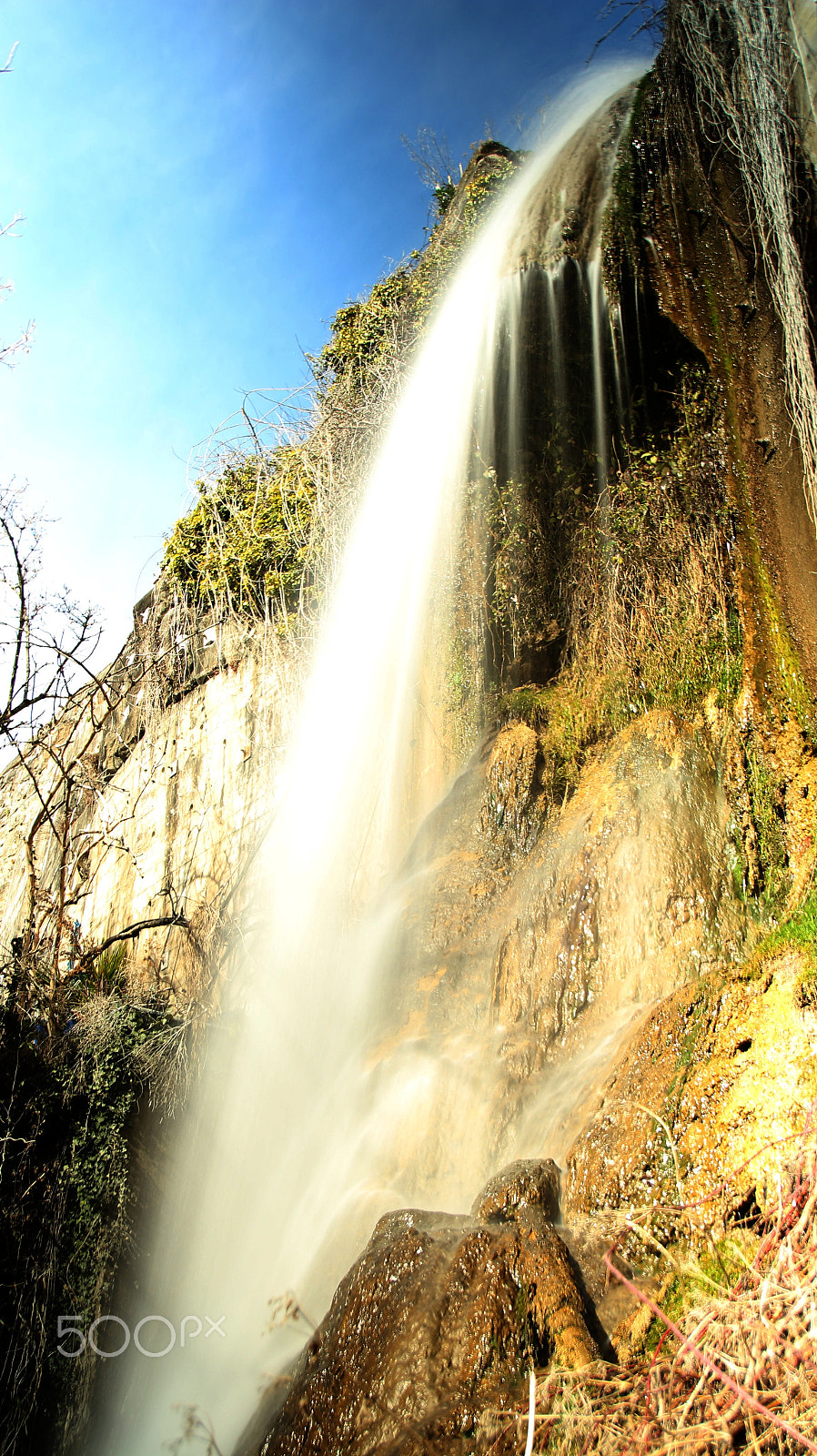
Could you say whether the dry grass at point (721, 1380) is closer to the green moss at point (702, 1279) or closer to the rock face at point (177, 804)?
the green moss at point (702, 1279)

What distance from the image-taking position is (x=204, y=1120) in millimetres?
5812

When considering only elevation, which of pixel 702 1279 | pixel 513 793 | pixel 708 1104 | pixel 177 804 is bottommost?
pixel 702 1279

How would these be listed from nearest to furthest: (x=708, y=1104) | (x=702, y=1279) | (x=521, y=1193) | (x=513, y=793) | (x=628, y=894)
→ (x=702, y=1279), (x=708, y=1104), (x=521, y=1193), (x=628, y=894), (x=513, y=793)

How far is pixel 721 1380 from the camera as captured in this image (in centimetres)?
196

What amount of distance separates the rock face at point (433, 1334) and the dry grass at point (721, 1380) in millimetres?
136

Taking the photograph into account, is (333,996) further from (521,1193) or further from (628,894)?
(521,1193)

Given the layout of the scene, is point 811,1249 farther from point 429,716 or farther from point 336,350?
point 336,350

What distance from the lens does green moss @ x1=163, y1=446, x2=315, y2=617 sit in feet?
28.4

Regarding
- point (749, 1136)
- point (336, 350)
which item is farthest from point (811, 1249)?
point (336, 350)

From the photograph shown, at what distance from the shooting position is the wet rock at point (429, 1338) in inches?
91.3

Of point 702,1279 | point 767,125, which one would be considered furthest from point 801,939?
point 767,125


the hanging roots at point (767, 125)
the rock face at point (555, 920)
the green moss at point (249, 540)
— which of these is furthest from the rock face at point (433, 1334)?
the green moss at point (249, 540)

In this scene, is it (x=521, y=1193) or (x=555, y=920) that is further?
(x=555, y=920)

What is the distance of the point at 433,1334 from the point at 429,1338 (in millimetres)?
15
